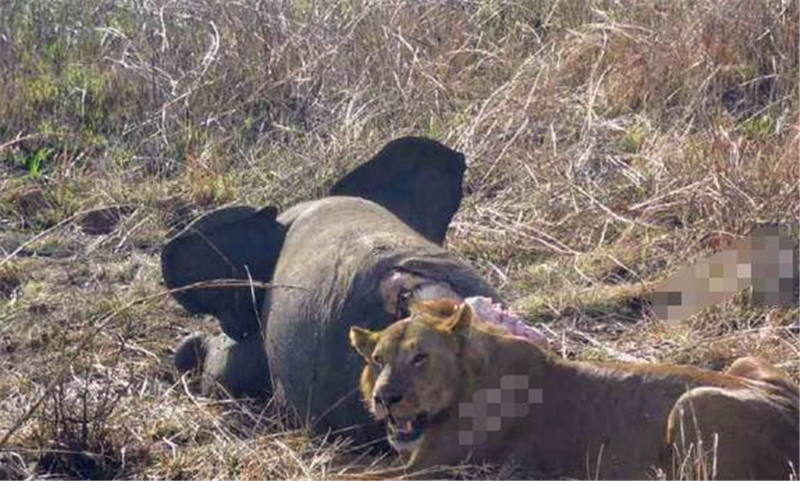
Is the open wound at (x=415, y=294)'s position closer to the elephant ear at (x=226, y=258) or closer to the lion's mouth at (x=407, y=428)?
the lion's mouth at (x=407, y=428)

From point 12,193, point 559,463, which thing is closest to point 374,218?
point 559,463

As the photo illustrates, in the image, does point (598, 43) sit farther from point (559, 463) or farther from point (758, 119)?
point (559, 463)

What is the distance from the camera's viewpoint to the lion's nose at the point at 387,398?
19.2 ft

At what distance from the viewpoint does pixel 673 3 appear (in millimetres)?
11266

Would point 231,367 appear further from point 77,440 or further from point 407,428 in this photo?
point 407,428

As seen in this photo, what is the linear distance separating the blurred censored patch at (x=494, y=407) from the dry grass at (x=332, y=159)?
59 centimetres

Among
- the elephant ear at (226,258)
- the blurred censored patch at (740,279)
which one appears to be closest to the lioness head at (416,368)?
the elephant ear at (226,258)

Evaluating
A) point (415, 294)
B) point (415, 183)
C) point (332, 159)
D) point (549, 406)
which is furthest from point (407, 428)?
point (332, 159)

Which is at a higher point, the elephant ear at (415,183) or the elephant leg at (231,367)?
the elephant ear at (415,183)

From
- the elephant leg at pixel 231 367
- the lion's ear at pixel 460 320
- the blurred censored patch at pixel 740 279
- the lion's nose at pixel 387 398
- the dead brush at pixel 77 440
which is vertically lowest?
the elephant leg at pixel 231 367

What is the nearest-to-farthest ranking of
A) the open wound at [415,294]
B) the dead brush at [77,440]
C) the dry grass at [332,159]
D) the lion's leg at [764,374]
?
the lion's leg at [764,374] < the open wound at [415,294] < the dead brush at [77,440] < the dry grass at [332,159]

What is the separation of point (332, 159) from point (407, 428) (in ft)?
13.9

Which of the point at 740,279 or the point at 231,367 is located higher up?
the point at 740,279

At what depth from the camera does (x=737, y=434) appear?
565 cm
